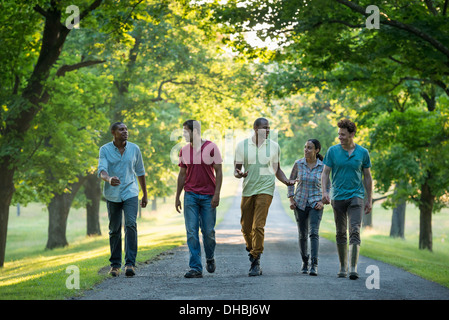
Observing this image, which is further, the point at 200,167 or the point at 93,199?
the point at 93,199

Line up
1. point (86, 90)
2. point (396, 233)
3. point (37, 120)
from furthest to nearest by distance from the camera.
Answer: point (396, 233) → point (86, 90) → point (37, 120)

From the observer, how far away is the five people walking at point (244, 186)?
8961mm

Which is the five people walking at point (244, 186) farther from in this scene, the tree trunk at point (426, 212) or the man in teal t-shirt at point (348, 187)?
the tree trunk at point (426, 212)

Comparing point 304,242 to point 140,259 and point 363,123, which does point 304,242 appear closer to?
point 140,259

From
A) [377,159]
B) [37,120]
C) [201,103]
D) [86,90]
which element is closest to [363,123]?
[377,159]

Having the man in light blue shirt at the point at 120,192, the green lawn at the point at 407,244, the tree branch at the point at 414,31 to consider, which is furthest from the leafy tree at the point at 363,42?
the man in light blue shirt at the point at 120,192

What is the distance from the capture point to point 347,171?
895cm

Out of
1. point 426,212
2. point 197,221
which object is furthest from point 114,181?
point 426,212

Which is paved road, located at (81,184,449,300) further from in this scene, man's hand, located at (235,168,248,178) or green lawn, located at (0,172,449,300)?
man's hand, located at (235,168,248,178)

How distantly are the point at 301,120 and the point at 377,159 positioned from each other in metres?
9.51

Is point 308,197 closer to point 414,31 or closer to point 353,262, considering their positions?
point 353,262

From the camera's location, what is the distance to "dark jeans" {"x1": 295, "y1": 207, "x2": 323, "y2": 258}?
953cm

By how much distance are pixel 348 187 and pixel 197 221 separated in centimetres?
230

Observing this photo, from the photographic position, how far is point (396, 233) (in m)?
33.1
